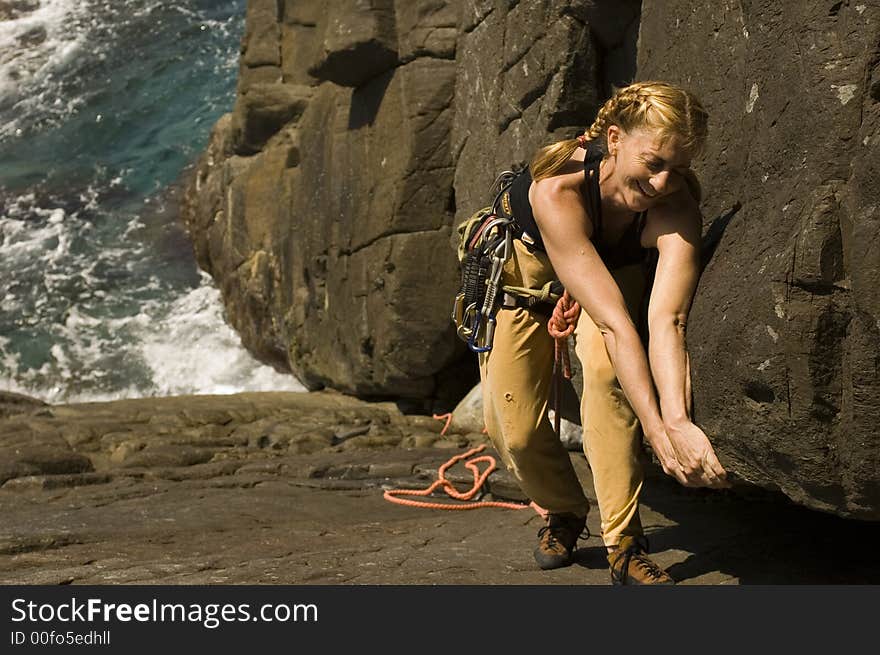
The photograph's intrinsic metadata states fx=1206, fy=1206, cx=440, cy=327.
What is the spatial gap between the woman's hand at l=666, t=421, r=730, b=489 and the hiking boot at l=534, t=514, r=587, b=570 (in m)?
1.14

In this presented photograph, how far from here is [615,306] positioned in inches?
166

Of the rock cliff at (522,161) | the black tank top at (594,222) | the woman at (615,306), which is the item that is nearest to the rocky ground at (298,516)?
the woman at (615,306)

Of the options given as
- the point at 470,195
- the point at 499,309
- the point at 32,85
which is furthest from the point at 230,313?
the point at 499,309

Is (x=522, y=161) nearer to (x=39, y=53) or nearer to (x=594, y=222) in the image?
(x=594, y=222)

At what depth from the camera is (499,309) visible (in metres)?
4.82

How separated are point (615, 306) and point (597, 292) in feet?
0.26

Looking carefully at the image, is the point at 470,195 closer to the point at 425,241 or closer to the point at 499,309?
the point at 425,241

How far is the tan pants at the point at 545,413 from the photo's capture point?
14.4ft

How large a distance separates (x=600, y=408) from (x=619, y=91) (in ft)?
3.74

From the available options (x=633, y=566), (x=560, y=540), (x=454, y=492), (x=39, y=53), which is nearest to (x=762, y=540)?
(x=560, y=540)

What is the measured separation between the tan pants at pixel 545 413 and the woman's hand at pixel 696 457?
44 cm

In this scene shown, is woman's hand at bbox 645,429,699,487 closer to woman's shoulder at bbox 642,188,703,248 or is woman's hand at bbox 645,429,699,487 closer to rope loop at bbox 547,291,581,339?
rope loop at bbox 547,291,581,339

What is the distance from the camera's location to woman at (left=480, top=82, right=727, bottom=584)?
409cm

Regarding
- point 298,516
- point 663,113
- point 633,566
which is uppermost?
point 663,113
